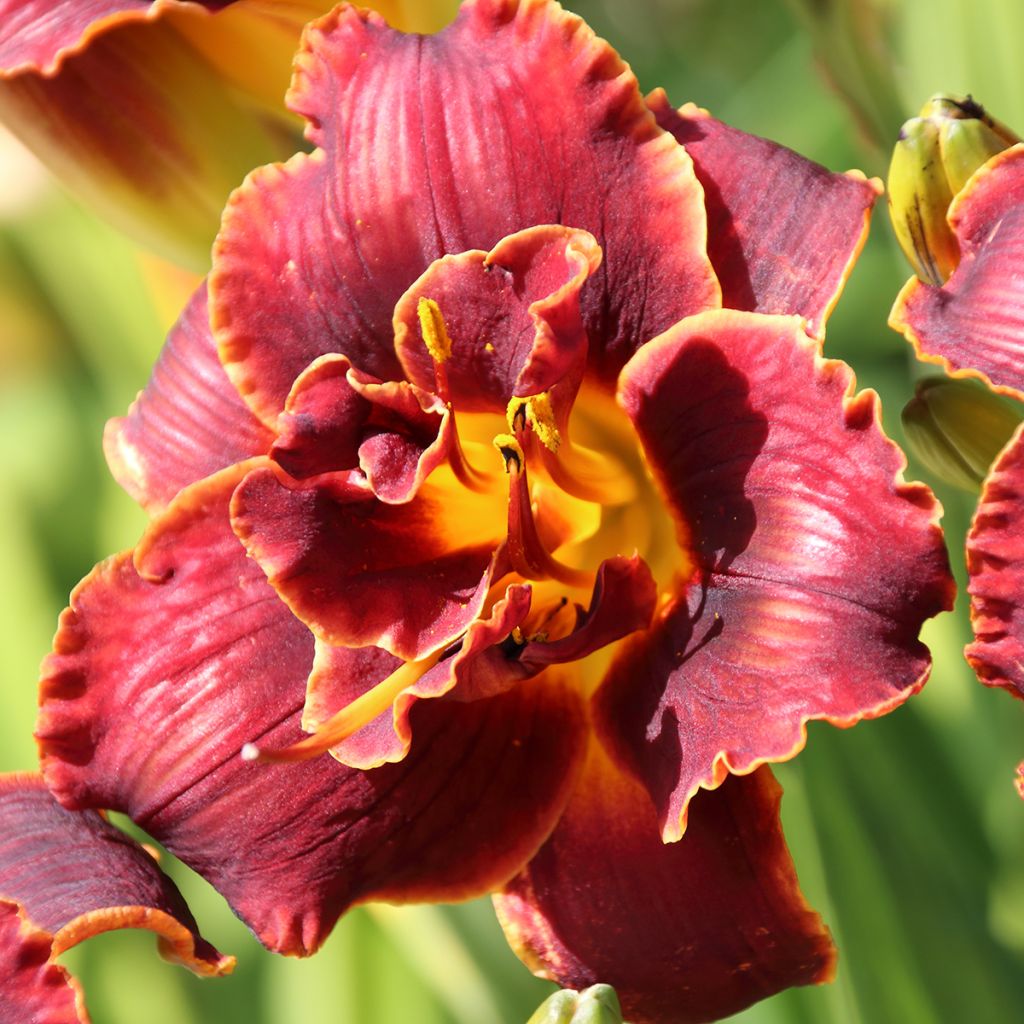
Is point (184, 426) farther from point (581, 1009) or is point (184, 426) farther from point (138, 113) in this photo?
point (581, 1009)

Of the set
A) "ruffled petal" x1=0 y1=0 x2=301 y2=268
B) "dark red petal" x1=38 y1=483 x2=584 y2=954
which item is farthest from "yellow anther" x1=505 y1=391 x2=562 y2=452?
A: "ruffled petal" x1=0 y1=0 x2=301 y2=268

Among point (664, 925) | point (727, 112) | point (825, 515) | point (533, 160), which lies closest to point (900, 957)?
point (664, 925)

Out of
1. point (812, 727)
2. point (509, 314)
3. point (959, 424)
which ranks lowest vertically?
point (812, 727)

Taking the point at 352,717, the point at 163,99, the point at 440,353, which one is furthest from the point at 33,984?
the point at 163,99

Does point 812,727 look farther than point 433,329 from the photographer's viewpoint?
Yes

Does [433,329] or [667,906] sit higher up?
[433,329]
